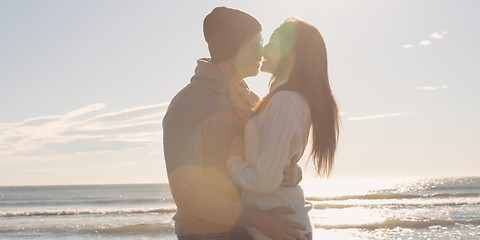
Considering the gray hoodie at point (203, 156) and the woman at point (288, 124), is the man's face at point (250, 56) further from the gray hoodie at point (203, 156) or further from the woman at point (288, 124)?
the gray hoodie at point (203, 156)

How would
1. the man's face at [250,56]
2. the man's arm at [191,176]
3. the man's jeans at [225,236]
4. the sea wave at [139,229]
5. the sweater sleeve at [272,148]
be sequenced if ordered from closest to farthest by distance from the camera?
the sweater sleeve at [272,148], the man's arm at [191,176], the man's jeans at [225,236], the man's face at [250,56], the sea wave at [139,229]

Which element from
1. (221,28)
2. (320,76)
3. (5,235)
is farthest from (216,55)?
(5,235)

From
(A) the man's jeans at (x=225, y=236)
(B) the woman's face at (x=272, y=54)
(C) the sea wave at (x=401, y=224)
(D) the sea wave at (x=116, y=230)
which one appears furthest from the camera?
(C) the sea wave at (x=401, y=224)

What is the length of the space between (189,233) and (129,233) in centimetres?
→ 1281

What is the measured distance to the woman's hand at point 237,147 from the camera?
2701mm

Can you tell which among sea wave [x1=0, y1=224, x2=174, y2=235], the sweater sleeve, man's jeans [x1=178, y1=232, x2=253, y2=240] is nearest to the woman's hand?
the sweater sleeve

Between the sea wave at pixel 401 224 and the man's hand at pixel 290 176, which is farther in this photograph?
the sea wave at pixel 401 224

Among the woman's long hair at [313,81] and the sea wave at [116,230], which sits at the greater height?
the woman's long hair at [313,81]

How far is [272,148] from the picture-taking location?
2471mm

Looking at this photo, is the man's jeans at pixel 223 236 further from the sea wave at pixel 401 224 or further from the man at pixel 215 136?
the sea wave at pixel 401 224

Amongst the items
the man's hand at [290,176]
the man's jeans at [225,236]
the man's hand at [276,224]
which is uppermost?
the man's hand at [290,176]

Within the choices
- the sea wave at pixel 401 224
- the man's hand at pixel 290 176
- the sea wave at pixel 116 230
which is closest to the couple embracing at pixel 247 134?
the man's hand at pixel 290 176

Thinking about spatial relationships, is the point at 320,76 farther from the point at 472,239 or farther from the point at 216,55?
the point at 472,239

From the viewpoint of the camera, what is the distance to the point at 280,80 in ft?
9.05
